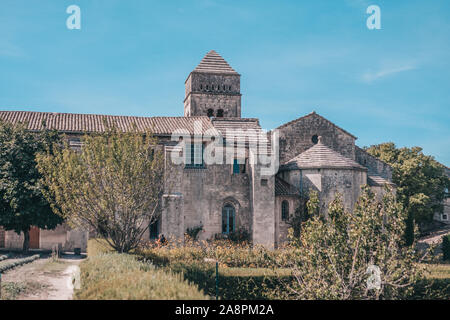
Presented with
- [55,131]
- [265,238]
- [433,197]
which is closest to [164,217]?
[265,238]

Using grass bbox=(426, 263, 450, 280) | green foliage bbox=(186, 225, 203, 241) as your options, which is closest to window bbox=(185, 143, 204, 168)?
green foliage bbox=(186, 225, 203, 241)

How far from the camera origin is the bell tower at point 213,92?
49500 mm

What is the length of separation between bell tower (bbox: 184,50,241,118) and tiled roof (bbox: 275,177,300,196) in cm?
1649

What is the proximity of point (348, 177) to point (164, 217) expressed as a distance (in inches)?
515

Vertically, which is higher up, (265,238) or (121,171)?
(121,171)

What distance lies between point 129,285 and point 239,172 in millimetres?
24349

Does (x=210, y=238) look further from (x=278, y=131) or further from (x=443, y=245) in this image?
(x=443, y=245)

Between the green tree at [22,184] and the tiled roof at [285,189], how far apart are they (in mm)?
15103

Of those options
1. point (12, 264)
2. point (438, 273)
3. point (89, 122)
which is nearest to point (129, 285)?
point (12, 264)

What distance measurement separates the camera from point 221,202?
34.3m

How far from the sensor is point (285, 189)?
3391 centimetres

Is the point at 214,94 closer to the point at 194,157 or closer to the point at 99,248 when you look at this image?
the point at 194,157

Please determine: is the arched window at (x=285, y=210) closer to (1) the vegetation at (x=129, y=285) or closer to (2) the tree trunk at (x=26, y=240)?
(2) the tree trunk at (x=26, y=240)

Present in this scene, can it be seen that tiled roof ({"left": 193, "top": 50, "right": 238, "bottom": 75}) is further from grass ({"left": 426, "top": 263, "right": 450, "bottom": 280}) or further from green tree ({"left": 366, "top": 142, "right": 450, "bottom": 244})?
grass ({"left": 426, "top": 263, "right": 450, "bottom": 280})
